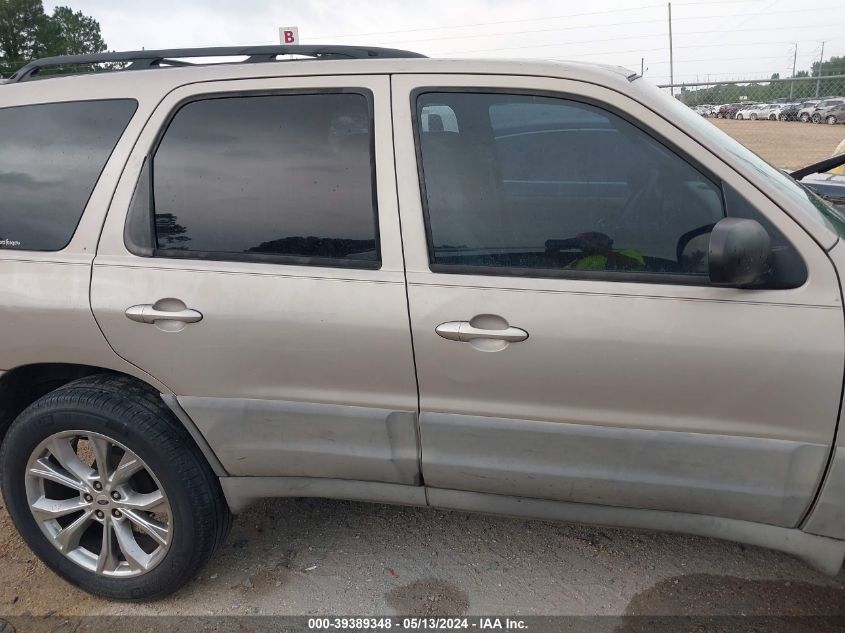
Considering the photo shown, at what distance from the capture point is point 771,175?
7.25 ft

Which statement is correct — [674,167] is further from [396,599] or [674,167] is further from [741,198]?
[396,599]

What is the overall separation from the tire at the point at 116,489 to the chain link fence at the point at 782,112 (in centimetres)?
582

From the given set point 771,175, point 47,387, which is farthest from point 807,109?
point 47,387

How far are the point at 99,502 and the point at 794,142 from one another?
19.3 meters

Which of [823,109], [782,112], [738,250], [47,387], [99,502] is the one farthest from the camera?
[782,112]

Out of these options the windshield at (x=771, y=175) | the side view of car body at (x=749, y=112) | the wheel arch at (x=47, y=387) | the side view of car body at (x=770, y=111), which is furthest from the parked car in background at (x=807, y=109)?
the wheel arch at (x=47, y=387)

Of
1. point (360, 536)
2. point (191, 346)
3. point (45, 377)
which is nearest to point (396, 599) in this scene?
point (360, 536)

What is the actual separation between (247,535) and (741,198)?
7.91ft

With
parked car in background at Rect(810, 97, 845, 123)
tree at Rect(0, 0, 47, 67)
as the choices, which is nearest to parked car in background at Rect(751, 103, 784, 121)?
parked car in background at Rect(810, 97, 845, 123)

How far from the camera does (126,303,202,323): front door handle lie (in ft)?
7.15

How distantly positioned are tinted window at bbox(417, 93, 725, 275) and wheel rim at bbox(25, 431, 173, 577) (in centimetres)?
142

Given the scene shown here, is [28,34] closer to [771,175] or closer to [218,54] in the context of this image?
[218,54]

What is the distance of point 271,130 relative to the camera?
7.29 ft

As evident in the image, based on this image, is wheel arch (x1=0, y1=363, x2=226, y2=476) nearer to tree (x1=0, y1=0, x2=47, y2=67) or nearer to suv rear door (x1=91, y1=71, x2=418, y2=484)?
suv rear door (x1=91, y1=71, x2=418, y2=484)
